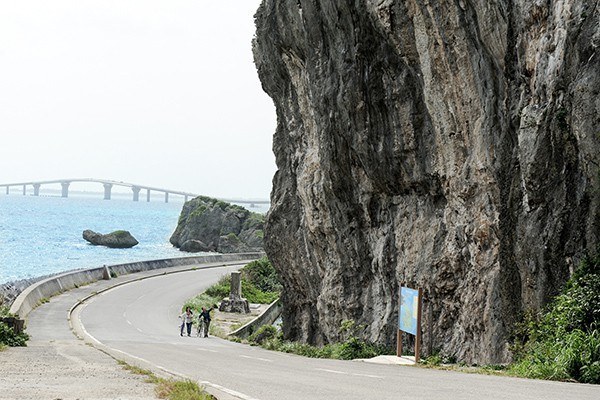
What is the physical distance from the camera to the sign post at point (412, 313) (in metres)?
19.6

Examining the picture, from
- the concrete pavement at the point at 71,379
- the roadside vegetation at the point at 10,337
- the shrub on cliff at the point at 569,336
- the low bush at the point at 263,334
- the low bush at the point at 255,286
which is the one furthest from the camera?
the low bush at the point at 255,286

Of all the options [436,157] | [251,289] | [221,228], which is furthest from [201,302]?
[221,228]

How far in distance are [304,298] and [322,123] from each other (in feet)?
31.7

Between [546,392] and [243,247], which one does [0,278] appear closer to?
[243,247]

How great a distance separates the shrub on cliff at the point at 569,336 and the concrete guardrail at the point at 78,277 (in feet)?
80.6

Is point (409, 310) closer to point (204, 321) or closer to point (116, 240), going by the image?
point (204, 321)

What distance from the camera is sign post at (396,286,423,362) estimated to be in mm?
19578

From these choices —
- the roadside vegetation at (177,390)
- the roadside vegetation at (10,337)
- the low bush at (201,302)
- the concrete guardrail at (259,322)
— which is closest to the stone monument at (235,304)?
the low bush at (201,302)

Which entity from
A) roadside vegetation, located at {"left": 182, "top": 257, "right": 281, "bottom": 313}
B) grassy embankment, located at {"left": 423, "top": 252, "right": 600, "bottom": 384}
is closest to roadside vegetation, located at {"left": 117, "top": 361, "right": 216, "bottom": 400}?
grassy embankment, located at {"left": 423, "top": 252, "right": 600, "bottom": 384}

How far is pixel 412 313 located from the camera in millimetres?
20031

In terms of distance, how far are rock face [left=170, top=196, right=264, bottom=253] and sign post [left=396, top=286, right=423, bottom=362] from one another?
249ft

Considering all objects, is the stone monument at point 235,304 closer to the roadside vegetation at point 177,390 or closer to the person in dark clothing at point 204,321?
the person in dark clothing at point 204,321

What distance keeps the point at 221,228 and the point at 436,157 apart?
84.5m

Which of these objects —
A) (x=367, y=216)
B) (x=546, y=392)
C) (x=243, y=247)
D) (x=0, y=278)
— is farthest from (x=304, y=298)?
(x=243, y=247)
